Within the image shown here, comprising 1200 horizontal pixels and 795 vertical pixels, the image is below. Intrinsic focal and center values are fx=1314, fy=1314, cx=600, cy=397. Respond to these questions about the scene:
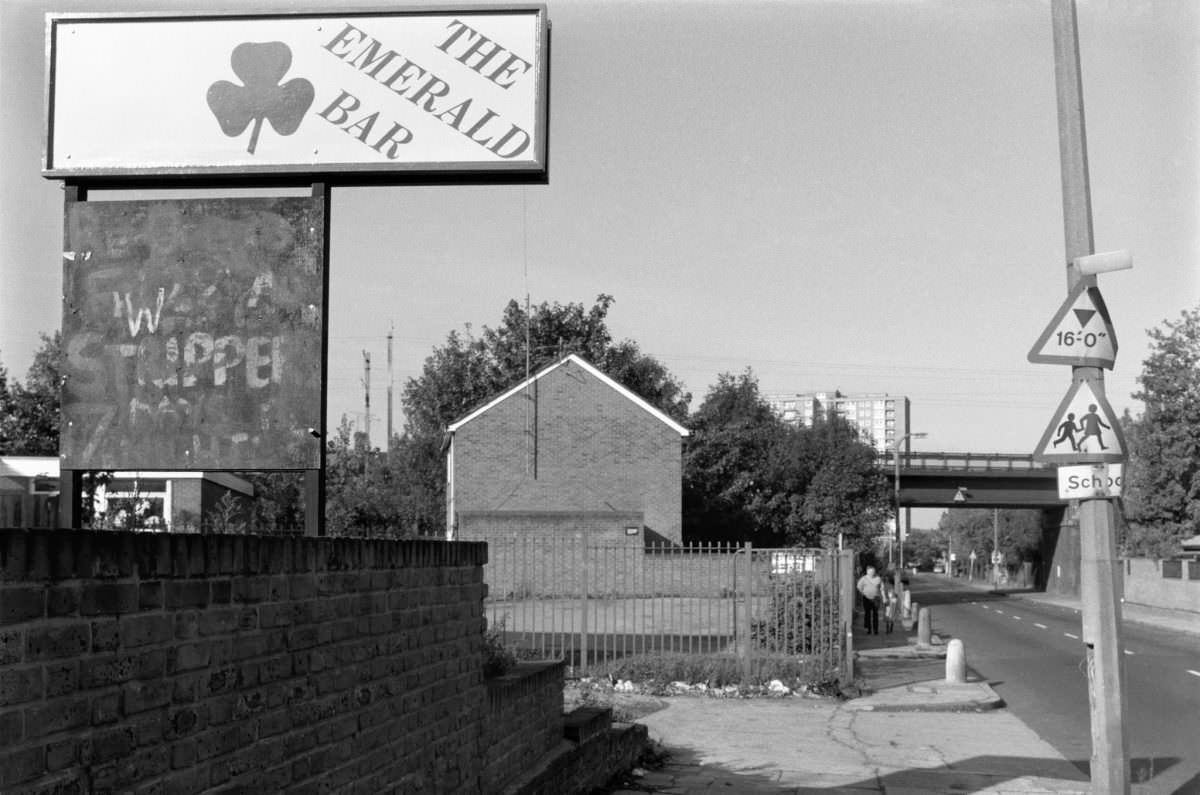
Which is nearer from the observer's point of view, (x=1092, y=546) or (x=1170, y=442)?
(x=1092, y=546)

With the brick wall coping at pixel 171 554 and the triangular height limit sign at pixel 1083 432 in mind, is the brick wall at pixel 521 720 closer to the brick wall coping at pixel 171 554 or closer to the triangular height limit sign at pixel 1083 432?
the brick wall coping at pixel 171 554

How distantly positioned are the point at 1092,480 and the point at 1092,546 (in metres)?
0.45

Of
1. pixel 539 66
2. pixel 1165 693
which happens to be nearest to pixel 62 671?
pixel 539 66

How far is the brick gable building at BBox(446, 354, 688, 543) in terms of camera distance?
49.2 m

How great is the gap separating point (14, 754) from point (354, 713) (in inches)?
94.5

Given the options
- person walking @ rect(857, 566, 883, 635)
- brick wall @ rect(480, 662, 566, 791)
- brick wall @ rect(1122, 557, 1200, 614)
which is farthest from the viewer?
brick wall @ rect(1122, 557, 1200, 614)

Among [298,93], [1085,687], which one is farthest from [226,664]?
[1085,687]

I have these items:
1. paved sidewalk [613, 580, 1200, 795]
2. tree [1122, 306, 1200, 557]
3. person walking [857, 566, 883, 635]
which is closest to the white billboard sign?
paved sidewalk [613, 580, 1200, 795]

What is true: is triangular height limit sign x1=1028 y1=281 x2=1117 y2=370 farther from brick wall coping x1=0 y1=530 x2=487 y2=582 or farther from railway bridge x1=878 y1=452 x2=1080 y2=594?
railway bridge x1=878 y1=452 x2=1080 y2=594

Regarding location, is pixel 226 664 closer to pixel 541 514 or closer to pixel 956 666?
pixel 956 666

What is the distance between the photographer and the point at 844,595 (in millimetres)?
18453

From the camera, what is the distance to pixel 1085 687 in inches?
788

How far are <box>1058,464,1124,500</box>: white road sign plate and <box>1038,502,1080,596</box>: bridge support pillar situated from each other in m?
62.2

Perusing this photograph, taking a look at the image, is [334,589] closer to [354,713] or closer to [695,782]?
[354,713]
